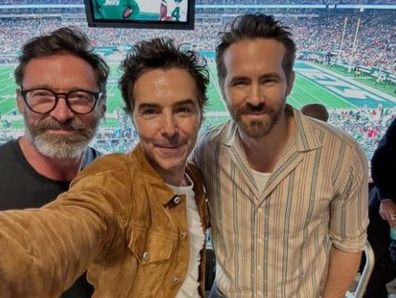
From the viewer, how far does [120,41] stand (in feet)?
9.01

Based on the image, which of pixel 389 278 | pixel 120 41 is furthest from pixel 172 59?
pixel 389 278

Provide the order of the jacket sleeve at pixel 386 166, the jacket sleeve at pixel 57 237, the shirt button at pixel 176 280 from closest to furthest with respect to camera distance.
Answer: the jacket sleeve at pixel 57 237 → the shirt button at pixel 176 280 → the jacket sleeve at pixel 386 166

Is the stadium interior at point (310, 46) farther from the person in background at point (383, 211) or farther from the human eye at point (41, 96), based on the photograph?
the human eye at point (41, 96)

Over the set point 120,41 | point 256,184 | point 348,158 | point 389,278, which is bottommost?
point 389,278

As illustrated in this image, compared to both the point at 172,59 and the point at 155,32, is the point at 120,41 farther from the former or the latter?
the point at 172,59

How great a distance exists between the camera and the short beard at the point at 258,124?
120 cm

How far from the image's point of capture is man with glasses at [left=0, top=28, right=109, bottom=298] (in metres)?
1.21

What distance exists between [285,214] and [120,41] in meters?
2.03

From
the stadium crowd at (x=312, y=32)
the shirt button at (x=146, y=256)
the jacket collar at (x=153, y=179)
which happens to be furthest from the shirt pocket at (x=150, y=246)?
the stadium crowd at (x=312, y=32)

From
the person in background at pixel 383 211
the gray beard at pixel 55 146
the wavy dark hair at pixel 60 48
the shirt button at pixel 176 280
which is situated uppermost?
the wavy dark hair at pixel 60 48

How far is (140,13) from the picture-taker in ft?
7.91

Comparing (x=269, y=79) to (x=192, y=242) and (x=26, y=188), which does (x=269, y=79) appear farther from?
(x=26, y=188)

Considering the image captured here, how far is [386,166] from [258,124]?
1302 mm

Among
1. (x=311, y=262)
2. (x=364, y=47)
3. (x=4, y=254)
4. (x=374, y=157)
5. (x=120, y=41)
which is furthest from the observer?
(x=364, y=47)
